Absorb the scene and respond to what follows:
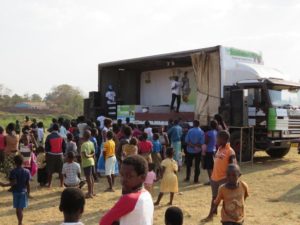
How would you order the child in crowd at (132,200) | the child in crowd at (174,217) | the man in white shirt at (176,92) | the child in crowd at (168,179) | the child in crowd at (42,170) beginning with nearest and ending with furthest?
1. the child in crowd at (132,200)
2. the child in crowd at (174,217)
3. the child in crowd at (168,179)
4. the child in crowd at (42,170)
5. the man in white shirt at (176,92)

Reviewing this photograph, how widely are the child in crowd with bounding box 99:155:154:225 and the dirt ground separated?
4.46m

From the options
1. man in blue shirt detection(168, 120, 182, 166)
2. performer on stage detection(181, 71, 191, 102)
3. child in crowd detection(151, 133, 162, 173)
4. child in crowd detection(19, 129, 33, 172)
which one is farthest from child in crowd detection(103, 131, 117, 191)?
performer on stage detection(181, 71, 191, 102)

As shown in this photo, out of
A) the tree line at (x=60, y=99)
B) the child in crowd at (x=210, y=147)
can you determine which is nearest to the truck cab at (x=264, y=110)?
the child in crowd at (x=210, y=147)

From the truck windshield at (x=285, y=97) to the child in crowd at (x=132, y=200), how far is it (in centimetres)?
1140

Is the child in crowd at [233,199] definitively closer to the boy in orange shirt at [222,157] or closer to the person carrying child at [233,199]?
the person carrying child at [233,199]

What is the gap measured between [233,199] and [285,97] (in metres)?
9.85

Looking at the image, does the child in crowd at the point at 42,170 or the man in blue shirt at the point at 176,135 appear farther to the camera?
the man in blue shirt at the point at 176,135

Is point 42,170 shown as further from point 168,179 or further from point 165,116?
point 165,116

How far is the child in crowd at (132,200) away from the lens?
285 cm

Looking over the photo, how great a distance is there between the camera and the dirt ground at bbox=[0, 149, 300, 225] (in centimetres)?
761

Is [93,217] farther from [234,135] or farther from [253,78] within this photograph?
[253,78]

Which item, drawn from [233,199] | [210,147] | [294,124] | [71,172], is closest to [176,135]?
[210,147]

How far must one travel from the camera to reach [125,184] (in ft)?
9.70

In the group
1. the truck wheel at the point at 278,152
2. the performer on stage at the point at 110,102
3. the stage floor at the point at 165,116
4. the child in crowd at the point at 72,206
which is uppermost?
the performer on stage at the point at 110,102
